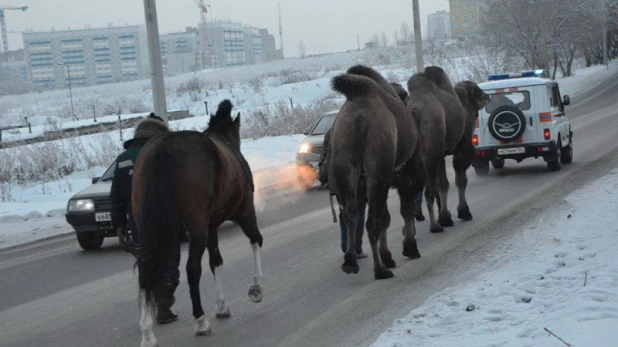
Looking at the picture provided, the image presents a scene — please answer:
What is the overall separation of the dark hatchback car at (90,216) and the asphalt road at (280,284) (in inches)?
11.0

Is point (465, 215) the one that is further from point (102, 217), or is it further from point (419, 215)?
point (102, 217)

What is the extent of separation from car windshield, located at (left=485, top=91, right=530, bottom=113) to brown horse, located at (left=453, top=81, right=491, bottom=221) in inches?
160

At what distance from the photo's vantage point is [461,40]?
103000 millimetres

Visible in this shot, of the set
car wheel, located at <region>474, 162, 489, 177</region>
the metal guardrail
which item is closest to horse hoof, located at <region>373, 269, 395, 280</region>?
the metal guardrail

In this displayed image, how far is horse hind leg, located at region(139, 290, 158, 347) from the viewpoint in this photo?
6.84 meters

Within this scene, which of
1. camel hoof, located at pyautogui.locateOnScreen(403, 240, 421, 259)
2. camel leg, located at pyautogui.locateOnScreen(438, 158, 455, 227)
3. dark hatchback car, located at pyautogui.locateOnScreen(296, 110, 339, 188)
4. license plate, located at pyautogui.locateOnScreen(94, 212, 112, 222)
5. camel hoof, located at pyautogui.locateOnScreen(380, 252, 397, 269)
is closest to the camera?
camel hoof, located at pyautogui.locateOnScreen(380, 252, 397, 269)

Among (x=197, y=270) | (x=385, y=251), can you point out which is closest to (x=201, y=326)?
(x=197, y=270)

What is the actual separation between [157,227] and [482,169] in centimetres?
1388

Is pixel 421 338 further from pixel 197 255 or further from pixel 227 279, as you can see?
pixel 227 279

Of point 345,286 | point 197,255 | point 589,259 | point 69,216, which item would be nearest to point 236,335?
point 197,255

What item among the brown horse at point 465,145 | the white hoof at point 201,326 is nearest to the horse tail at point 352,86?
the white hoof at point 201,326

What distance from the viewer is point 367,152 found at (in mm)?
9203

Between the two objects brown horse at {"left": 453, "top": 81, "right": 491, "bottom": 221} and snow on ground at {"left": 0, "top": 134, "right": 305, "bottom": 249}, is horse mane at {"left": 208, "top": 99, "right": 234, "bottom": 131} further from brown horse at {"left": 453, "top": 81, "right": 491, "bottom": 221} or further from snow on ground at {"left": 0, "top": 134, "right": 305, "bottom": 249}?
snow on ground at {"left": 0, "top": 134, "right": 305, "bottom": 249}

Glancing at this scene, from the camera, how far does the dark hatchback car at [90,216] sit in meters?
13.4
